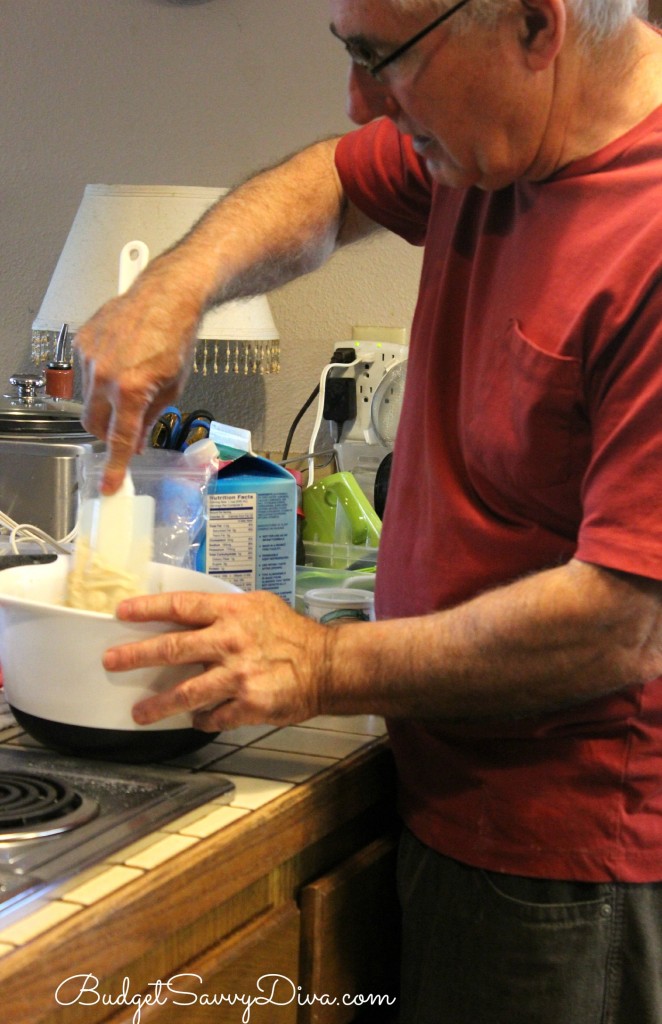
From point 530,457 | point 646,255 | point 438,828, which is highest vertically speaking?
point 646,255

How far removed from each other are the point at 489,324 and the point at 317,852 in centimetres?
43

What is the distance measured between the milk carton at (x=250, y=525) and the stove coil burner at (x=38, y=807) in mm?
430

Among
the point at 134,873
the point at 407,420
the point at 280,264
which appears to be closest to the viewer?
the point at 134,873

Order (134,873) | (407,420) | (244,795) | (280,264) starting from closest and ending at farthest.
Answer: (134,873)
(244,795)
(407,420)
(280,264)

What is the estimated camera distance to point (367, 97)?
36.1 inches

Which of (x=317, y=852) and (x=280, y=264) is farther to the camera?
(x=280, y=264)

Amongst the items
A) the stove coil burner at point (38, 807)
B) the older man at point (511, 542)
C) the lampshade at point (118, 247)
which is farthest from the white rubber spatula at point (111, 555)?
the lampshade at point (118, 247)

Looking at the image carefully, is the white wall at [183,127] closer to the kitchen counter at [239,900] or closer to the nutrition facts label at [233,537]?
the nutrition facts label at [233,537]

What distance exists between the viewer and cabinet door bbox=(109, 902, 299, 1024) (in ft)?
2.52

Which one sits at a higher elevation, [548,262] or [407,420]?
[548,262]

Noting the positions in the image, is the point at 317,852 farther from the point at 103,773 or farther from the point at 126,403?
the point at 126,403

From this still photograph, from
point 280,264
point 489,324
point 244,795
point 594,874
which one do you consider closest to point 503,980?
point 594,874

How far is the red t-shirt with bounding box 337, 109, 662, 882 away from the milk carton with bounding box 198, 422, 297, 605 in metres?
0.28

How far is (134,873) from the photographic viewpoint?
712 mm
